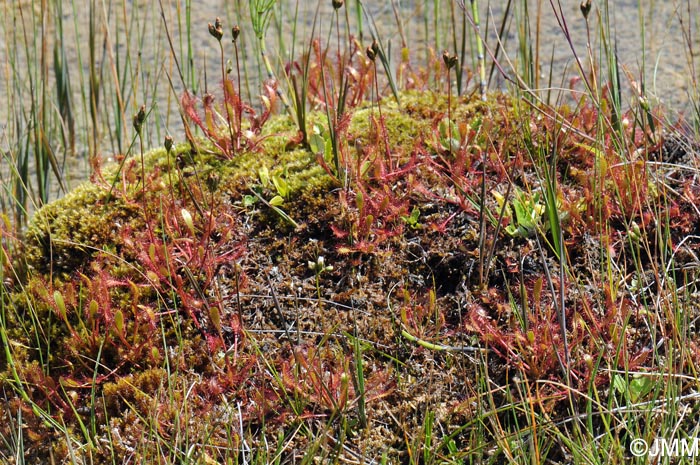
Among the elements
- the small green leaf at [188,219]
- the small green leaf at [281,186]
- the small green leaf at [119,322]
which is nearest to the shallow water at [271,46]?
the small green leaf at [281,186]

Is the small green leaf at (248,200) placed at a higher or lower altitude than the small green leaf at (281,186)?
lower

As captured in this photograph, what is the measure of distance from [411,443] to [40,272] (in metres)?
1.44

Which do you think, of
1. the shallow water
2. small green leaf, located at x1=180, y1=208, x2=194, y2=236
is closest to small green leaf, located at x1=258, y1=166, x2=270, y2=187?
small green leaf, located at x1=180, y1=208, x2=194, y2=236

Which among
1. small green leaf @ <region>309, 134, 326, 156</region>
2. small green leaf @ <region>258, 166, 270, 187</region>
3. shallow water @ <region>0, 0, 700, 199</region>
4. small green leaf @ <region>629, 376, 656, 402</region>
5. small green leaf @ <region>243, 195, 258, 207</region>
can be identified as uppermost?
shallow water @ <region>0, 0, 700, 199</region>

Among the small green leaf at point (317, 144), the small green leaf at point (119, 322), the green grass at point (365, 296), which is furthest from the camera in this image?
the small green leaf at point (317, 144)

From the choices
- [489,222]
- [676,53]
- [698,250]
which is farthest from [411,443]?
[676,53]

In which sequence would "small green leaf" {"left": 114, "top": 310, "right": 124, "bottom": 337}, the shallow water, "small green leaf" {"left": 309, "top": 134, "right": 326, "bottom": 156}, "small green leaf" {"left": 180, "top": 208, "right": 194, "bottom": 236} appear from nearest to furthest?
"small green leaf" {"left": 114, "top": 310, "right": 124, "bottom": 337} → "small green leaf" {"left": 180, "top": 208, "right": 194, "bottom": 236} → "small green leaf" {"left": 309, "top": 134, "right": 326, "bottom": 156} → the shallow water

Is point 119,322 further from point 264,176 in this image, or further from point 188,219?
point 264,176

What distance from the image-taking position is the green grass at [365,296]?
6.89 feet

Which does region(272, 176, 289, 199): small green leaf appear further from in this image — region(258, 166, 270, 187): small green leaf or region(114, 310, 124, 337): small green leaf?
region(114, 310, 124, 337): small green leaf

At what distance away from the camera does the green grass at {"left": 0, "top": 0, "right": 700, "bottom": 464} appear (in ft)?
6.89

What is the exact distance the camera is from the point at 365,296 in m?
2.47

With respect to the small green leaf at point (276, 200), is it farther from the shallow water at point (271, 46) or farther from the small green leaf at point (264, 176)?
the shallow water at point (271, 46)

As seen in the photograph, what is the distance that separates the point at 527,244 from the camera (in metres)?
2.54
